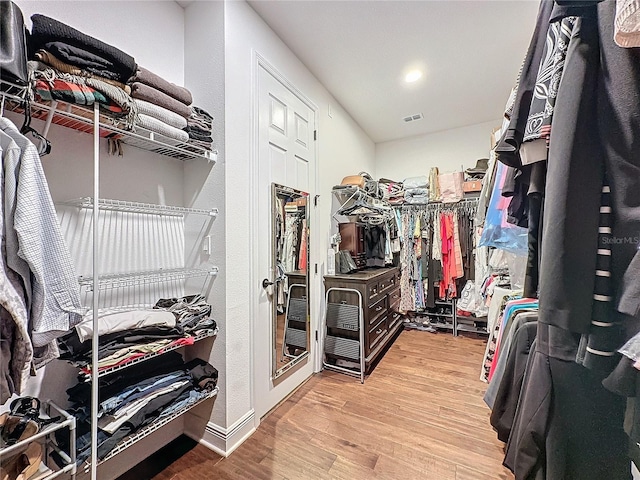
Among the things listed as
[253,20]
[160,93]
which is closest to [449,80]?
[253,20]

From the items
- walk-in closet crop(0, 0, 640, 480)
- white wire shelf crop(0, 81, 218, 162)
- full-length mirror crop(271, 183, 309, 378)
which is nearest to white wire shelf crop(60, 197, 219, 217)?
walk-in closet crop(0, 0, 640, 480)

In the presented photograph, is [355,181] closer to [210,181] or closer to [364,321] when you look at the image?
[364,321]

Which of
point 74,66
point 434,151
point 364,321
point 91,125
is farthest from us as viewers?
point 434,151

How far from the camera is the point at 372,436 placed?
68.0 inches

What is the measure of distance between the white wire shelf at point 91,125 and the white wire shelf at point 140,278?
67cm

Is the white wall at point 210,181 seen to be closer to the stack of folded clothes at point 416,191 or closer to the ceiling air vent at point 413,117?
the ceiling air vent at point 413,117

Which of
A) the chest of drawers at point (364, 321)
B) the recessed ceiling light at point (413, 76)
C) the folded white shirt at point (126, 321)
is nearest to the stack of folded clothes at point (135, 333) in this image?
the folded white shirt at point (126, 321)

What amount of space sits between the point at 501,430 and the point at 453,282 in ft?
8.43

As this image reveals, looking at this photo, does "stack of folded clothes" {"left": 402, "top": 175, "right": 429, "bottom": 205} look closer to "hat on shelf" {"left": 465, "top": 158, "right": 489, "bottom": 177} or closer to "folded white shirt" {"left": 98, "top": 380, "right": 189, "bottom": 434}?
"hat on shelf" {"left": 465, "top": 158, "right": 489, "bottom": 177}

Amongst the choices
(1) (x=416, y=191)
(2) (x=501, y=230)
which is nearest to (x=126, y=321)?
(2) (x=501, y=230)

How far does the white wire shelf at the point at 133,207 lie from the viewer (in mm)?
1212

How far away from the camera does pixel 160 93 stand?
1.36 metres

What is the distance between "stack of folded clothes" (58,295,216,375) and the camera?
1139 mm

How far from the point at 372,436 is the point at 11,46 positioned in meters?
2.42
